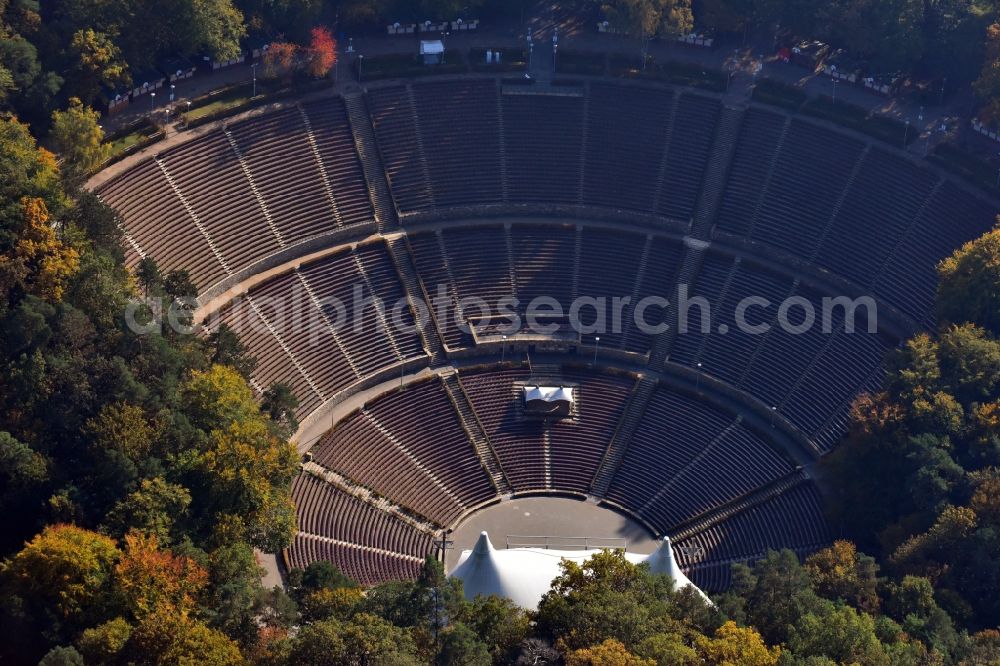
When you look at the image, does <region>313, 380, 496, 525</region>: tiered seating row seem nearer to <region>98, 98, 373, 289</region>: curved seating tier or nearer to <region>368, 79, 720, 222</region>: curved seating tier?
<region>98, 98, 373, 289</region>: curved seating tier

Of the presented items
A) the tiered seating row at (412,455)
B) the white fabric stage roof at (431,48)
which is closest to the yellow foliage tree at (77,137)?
the tiered seating row at (412,455)

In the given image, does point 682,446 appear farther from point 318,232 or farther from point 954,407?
point 318,232

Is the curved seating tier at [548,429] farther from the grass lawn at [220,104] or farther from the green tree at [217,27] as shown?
the green tree at [217,27]

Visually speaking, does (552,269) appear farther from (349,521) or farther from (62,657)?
(62,657)

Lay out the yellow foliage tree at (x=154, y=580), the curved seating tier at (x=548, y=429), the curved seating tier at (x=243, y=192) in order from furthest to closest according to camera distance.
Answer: the curved seating tier at (x=243, y=192) < the curved seating tier at (x=548, y=429) < the yellow foliage tree at (x=154, y=580)

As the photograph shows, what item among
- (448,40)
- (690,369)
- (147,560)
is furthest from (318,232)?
(147,560)

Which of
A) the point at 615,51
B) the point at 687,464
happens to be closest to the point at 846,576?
the point at 687,464
